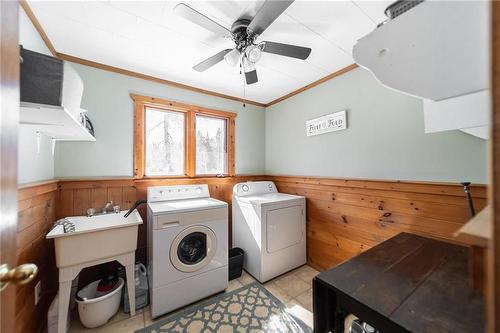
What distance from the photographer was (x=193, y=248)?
1999 millimetres

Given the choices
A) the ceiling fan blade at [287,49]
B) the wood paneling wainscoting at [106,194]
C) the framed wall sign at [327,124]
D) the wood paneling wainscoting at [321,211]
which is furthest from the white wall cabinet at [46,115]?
the framed wall sign at [327,124]

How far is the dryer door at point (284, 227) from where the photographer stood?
2.26m

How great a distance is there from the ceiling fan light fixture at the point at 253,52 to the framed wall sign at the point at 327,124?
128 centimetres

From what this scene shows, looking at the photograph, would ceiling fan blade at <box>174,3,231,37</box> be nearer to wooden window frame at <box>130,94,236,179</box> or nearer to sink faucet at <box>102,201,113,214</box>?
wooden window frame at <box>130,94,236,179</box>

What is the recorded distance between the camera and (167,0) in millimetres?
1295

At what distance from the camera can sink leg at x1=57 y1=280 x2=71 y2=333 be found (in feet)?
4.66

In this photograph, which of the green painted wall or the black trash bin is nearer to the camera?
the green painted wall

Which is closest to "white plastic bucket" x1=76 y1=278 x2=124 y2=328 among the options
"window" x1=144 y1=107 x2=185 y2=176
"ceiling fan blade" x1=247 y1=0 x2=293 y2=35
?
"window" x1=144 y1=107 x2=185 y2=176

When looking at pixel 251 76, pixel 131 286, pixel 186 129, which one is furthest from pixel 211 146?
pixel 131 286

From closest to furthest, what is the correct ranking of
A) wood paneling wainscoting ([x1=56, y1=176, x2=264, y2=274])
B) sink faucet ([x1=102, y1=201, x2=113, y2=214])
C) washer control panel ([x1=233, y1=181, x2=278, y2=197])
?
1. wood paneling wainscoting ([x1=56, y1=176, x2=264, y2=274])
2. sink faucet ([x1=102, y1=201, x2=113, y2=214])
3. washer control panel ([x1=233, y1=181, x2=278, y2=197])

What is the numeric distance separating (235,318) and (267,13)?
237 centimetres

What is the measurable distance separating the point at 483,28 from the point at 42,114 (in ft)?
5.93

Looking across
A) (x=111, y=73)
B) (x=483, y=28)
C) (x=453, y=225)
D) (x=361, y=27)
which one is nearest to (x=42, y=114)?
(x=111, y=73)

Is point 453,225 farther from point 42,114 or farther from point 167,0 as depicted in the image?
point 42,114
